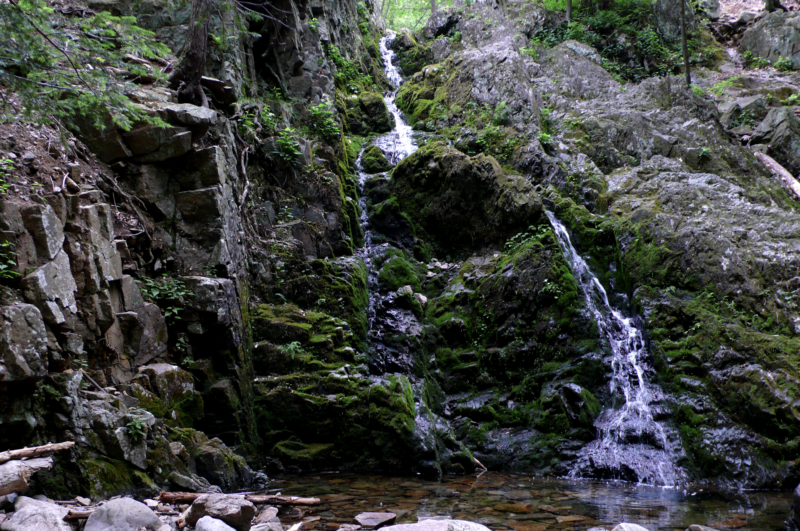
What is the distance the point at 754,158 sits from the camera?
1425cm

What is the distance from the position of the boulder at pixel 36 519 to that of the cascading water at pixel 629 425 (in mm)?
6961

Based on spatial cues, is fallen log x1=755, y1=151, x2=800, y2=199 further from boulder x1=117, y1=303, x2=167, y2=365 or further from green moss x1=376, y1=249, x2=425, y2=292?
boulder x1=117, y1=303, x2=167, y2=365

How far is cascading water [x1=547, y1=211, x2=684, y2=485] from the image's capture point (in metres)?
7.33

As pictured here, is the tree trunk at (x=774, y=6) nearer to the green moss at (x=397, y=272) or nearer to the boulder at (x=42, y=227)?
the green moss at (x=397, y=272)

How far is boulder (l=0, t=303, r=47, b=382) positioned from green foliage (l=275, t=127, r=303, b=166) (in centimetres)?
680

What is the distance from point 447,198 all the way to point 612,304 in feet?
15.6

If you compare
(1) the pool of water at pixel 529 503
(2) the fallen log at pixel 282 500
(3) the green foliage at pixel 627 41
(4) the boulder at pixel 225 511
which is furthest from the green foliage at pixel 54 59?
(3) the green foliage at pixel 627 41

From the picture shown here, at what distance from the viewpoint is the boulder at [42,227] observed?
4.92 m

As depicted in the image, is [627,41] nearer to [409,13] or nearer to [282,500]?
[409,13]

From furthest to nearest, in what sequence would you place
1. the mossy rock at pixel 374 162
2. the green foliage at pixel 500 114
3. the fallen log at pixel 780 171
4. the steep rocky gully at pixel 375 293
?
the green foliage at pixel 500 114, the mossy rock at pixel 374 162, the fallen log at pixel 780 171, the steep rocky gully at pixel 375 293

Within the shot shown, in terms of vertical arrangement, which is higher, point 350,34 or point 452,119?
point 350,34

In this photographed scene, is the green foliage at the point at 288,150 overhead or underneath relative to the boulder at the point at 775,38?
underneath

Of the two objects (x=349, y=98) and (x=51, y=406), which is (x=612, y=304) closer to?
(x=51, y=406)

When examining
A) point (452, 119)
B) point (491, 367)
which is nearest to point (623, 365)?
point (491, 367)
